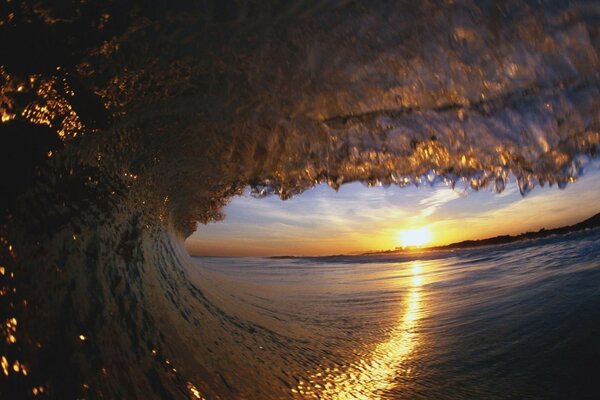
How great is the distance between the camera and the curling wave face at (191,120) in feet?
4.19

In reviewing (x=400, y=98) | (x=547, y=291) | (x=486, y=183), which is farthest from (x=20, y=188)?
(x=547, y=291)

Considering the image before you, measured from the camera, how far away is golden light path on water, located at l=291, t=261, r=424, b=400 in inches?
64.1

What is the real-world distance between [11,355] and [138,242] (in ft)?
5.12

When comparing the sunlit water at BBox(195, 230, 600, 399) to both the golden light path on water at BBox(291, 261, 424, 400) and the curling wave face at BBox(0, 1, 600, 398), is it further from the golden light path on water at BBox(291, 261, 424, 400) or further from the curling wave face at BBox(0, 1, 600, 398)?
the curling wave face at BBox(0, 1, 600, 398)

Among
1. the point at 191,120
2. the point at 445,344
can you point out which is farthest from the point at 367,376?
the point at 191,120

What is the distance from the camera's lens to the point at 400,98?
245cm

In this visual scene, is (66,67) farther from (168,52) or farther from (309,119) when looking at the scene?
(309,119)

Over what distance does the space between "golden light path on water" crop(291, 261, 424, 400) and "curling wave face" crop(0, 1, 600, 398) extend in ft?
1.29

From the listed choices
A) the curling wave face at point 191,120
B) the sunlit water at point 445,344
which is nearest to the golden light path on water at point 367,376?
the sunlit water at point 445,344

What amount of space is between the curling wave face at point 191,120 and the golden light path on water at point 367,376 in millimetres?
393

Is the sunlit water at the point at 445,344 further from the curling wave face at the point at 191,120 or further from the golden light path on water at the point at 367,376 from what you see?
the curling wave face at the point at 191,120

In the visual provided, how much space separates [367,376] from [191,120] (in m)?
2.08

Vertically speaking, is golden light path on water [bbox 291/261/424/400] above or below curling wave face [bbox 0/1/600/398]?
below

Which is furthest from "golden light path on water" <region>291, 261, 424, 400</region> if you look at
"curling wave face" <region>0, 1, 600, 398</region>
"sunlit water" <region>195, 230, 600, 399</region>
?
"curling wave face" <region>0, 1, 600, 398</region>
